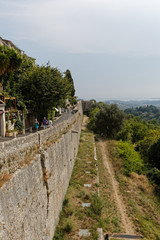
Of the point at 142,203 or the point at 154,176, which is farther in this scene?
the point at 154,176

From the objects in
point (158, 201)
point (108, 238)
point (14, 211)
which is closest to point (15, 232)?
point (14, 211)

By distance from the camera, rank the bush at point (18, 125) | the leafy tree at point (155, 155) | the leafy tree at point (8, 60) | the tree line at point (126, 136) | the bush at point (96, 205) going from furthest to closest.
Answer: the leafy tree at point (155, 155) → the tree line at point (126, 136) → the leafy tree at point (8, 60) → the bush at point (18, 125) → the bush at point (96, 205)

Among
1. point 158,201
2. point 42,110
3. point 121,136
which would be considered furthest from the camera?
point 121,136

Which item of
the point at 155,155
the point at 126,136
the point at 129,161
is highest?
the point at 126,136

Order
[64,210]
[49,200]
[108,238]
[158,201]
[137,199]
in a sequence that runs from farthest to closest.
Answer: [158,201], [137,199], [64,210], [108,238], [49,200]

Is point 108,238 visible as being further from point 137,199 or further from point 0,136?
point 0,136

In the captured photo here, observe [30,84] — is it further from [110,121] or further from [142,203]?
[110,121]

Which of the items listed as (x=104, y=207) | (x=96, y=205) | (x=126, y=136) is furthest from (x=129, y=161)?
(x=126, y=136)

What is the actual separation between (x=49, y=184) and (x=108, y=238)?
154 inches

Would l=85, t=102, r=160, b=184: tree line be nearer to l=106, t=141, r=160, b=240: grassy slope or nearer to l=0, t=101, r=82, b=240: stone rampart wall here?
l=106, t=141, r=160, b=240: grassy slope

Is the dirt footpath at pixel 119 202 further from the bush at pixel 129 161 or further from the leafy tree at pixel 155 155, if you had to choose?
the leafy tree at pixel 155 155

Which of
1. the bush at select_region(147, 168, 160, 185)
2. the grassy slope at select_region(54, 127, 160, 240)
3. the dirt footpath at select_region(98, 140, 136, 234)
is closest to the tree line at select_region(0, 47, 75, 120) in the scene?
the grassy slope at select_region(54, 127, 160, 240)

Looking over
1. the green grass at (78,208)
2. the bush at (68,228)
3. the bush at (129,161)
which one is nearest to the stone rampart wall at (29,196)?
the bush at (68,228)

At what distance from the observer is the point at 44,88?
56.4 feet
